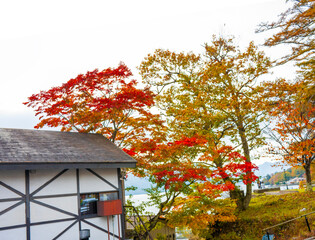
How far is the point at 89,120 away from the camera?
13469mm

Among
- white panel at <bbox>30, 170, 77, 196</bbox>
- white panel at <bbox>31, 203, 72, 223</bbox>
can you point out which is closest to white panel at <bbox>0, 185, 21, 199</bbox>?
white panel at <bbox>30, 170, 77, 196</bbox>

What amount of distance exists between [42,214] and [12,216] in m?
0.82

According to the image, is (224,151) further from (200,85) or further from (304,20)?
(304,20)

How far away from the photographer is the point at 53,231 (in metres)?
8.66

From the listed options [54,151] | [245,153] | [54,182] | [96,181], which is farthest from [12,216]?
[245,153]

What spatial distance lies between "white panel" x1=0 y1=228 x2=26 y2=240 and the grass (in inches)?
423

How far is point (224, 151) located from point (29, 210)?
Answer: 426 inches

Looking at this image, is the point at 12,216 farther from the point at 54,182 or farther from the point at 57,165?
the point at 57,165

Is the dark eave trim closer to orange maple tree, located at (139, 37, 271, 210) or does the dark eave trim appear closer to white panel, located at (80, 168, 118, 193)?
white panel, located at (80, 168, 118, 193)

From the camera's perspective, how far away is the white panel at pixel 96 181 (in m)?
9.64

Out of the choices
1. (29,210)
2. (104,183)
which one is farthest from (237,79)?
(29,210)

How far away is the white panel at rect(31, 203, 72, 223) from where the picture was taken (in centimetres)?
843

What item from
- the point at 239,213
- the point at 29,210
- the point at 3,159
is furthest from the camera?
the point at 239,213

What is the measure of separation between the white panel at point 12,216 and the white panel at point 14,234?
0.59ft
